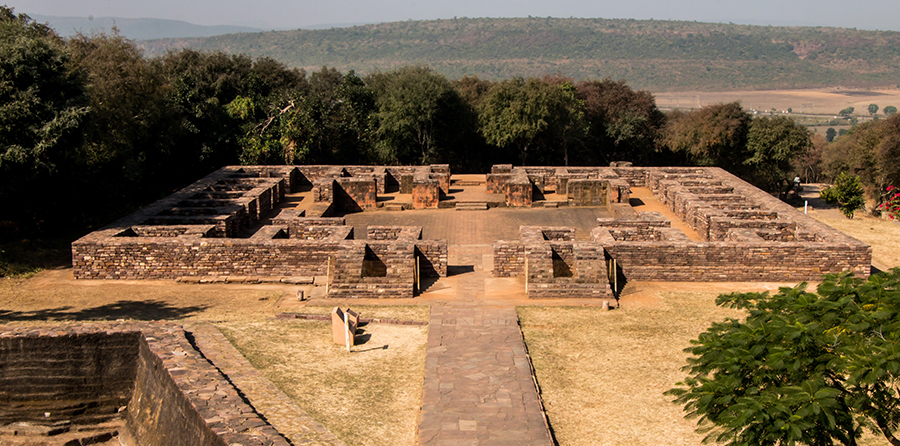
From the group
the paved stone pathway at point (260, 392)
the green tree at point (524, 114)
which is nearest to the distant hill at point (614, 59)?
the green tree at point (524, 114)

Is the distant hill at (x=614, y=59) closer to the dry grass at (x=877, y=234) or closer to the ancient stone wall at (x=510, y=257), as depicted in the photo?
the dry grass at (x=877, y=234)

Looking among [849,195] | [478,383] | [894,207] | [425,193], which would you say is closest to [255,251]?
[478,383]

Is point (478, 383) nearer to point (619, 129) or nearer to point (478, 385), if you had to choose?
point (478, 385)

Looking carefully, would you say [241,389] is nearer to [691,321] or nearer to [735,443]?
[735,443]

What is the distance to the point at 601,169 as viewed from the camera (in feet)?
85.0

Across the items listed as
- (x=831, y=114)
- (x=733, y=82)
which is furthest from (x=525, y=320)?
(x=733, y=82)

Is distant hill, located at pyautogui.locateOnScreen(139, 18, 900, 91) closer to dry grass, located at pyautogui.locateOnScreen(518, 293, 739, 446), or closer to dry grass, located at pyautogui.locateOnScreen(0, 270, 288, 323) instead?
dry grass, located at pyautogui.locateOnScreen(0, 270, 288, 323)

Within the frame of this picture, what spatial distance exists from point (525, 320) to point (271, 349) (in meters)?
4.75

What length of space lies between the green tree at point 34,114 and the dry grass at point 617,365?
12.5m

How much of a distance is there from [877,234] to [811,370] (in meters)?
17.0

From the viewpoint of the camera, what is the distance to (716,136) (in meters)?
32.3

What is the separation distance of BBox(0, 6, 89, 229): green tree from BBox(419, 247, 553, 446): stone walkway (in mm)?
10988

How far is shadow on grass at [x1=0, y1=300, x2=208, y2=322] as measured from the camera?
1382 cm

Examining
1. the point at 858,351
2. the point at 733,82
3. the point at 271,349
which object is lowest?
the point at 271,349
